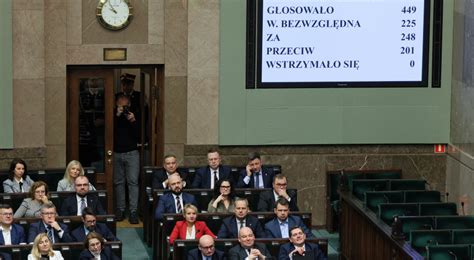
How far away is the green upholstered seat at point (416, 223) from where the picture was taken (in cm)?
1725

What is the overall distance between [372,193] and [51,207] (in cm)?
458

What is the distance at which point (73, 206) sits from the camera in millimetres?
18016

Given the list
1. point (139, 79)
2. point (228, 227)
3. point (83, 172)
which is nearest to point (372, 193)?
point (228, 227)

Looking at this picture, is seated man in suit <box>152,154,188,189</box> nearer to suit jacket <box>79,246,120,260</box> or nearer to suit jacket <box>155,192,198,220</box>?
suit jacket <box>155,192,198,220</box>

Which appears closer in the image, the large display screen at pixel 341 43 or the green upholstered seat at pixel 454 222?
the green upholstered seat at pixel 454 222

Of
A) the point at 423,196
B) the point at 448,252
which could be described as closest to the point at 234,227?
the point at 448,252

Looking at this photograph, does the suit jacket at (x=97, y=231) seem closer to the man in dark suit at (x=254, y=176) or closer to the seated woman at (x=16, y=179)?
the seated woman at (x=16, y=179)

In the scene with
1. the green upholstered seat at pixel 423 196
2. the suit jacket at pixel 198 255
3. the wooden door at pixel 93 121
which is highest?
the wooden door at pixel 93 121

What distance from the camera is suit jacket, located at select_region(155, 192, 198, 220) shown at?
59.7 ft

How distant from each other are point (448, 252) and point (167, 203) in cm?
415

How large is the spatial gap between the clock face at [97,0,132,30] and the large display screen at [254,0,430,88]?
1961mm

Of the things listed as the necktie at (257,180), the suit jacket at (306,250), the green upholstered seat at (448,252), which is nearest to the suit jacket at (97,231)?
the suit jacket at (306,250)

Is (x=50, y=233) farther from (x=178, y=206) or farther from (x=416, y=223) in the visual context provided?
(x=416, y=223)

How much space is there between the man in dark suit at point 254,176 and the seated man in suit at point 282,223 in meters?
1.91
